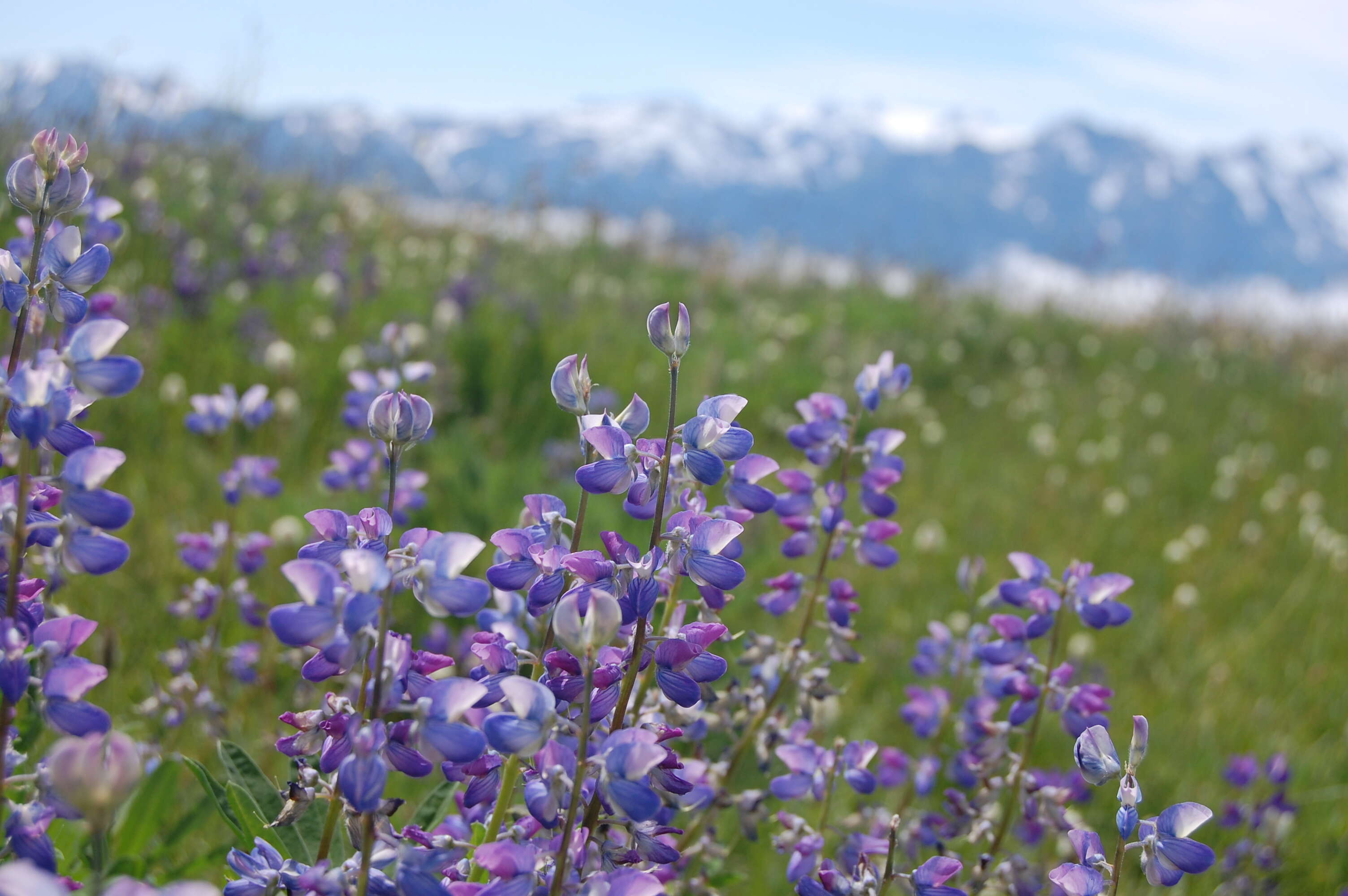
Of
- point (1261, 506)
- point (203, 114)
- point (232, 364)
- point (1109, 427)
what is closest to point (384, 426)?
point (232, 364)

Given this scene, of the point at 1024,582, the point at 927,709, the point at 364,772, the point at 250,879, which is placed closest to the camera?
the point at 364,772

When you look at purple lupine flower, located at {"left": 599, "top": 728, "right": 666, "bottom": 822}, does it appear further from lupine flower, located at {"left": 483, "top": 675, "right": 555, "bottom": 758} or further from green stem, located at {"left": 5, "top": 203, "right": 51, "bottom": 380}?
green stem, located at {"left": 5, "top": 203, "right": 51, "bottom": 380}

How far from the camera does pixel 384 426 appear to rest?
0.87 meters

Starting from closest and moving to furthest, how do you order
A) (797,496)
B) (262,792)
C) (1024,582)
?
(262,792) → (1024,582) → (797,496)

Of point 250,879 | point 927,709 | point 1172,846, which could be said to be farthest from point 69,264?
point 927,709

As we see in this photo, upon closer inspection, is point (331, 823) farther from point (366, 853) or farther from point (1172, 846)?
point (1172, 846)

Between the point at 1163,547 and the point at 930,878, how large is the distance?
4.14 meters

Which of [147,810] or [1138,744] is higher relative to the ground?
[1138,744]

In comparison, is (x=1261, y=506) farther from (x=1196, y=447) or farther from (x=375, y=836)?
(x=375, y=836)

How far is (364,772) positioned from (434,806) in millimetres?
687

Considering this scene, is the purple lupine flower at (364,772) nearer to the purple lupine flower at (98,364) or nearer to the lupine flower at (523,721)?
the lupine flower at (523,721)

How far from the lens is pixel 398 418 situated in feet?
2.85

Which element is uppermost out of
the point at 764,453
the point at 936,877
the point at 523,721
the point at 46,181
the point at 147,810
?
the point at 46,181

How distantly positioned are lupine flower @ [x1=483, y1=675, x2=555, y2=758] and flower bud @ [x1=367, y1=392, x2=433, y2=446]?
0.26 m
